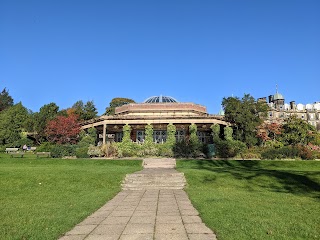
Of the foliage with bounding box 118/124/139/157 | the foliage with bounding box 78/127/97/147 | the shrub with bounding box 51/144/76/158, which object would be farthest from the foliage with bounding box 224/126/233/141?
the shrub with bounding box 51/144/76/158

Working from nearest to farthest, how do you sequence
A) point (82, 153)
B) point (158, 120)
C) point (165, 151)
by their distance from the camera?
point (165, 151) → point (82, 153) → point (158, 120)

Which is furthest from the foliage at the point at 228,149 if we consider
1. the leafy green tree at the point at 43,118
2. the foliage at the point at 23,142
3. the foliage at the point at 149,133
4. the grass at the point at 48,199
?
the foliage at the point at 23,142

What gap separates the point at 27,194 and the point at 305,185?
13.0 metres

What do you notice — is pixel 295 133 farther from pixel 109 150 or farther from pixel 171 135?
pixel 109 150

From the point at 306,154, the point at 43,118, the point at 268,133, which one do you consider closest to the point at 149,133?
the point at 268,133

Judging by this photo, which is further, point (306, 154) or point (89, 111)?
point (89, 111)

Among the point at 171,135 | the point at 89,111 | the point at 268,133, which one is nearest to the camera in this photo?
the point at 171,135

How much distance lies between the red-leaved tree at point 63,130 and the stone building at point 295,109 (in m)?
68.1

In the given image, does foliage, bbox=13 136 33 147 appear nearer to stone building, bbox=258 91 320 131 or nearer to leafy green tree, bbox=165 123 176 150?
leafy green tree, bbox=165 123 176 150

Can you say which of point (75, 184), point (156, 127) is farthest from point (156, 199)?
point (156, 127)

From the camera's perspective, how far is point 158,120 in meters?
33.5

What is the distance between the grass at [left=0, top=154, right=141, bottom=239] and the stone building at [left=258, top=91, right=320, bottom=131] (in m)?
84.2

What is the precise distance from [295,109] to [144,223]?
101072 mm

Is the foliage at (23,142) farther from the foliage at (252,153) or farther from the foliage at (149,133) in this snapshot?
the foliage at (252,153)
